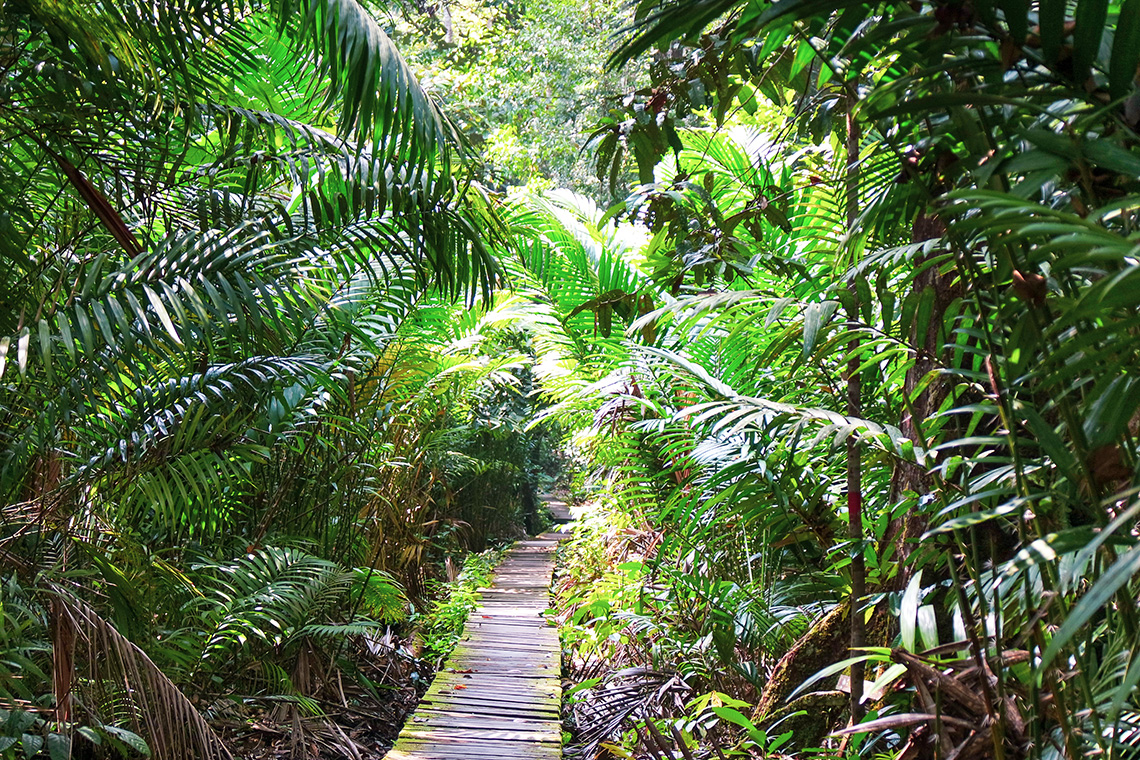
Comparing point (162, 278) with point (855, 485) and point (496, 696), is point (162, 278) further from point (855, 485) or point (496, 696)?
point (496, 696)

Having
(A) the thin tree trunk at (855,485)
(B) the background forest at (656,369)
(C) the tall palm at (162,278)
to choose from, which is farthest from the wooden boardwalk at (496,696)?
(A) the thin tree trunk at (855,485)

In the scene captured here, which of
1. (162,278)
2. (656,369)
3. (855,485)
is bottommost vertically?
(855,485)

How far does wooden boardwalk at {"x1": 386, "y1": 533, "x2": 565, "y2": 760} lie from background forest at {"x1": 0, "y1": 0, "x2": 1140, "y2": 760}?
232mm

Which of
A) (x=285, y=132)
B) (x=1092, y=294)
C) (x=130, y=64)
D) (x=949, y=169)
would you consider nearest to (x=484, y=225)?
(x=285, y=132)

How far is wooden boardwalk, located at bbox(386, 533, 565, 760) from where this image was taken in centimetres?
310

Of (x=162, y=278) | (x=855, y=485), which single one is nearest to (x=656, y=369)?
(x=855, y=485)

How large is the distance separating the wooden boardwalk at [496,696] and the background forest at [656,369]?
23cm

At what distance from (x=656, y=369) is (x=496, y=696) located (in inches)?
73.6

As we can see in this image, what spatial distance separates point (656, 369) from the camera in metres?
2.81

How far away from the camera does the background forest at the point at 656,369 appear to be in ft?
2.80

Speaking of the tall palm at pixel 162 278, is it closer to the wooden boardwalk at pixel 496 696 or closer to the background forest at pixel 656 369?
the background forest at pixel 656 369

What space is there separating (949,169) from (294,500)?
3427mm

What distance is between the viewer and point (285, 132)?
2988 millimetres

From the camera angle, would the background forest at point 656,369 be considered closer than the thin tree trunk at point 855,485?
Yes
